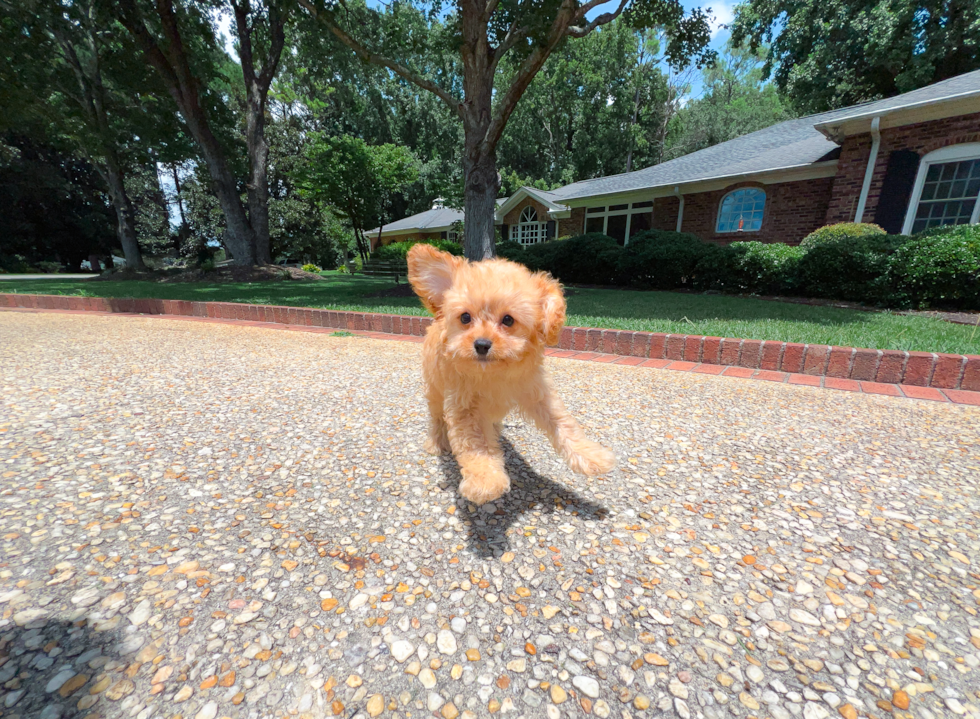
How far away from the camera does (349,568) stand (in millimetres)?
1854

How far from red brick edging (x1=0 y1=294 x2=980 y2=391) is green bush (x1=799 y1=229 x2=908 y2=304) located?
5.22 meters

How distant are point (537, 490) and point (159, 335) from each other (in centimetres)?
745

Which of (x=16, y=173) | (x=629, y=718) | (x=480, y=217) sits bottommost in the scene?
(x=629, y=718)

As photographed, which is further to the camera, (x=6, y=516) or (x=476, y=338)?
(x=6, y=516)

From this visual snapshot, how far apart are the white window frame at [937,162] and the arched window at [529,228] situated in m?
17.3

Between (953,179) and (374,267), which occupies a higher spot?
(953,179)

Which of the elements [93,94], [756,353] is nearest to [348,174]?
[93,94]

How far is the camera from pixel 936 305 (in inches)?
303

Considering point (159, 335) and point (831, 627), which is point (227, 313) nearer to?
point (159, 335)

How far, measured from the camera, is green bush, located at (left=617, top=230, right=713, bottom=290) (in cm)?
1095

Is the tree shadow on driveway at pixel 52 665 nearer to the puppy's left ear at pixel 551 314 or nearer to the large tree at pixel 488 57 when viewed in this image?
the puppy's left ear at pixel 551 314

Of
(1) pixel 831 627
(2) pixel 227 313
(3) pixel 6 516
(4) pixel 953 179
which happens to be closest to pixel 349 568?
(3) pixel 6 516

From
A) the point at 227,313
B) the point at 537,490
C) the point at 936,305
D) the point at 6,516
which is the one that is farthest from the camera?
the point at 227,313

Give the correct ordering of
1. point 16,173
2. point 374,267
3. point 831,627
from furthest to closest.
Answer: point 16,173 → point 374,267 → point 831,627
